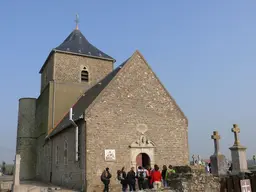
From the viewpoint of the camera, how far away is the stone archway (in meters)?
15.1

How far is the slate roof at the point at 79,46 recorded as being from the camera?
82.3ft

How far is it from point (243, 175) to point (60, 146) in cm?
1263

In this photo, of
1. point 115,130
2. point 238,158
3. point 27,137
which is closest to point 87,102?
point 115,130

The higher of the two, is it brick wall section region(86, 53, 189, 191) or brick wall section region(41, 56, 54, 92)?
brick wall section region(41, 56, 54, 92)

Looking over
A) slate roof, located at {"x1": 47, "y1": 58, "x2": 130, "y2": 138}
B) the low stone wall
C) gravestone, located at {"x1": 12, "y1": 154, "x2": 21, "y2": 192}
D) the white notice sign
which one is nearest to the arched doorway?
the white notice sign

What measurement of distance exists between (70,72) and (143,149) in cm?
1149

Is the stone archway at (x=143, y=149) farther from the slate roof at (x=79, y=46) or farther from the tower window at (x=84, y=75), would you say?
the slate roof at (x=79, y=46)

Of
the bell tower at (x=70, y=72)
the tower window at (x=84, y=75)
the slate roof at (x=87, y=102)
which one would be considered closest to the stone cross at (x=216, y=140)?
the slate roof at (x=87, y=102)

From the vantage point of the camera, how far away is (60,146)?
60.1 feet

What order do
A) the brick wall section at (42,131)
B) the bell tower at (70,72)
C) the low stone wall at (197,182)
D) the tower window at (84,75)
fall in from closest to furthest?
1. the low stone wall at (197,182)
2. the brick wall section at (42,131)
3. the bell tower at (70,72)
4. the tower window at (84,75)

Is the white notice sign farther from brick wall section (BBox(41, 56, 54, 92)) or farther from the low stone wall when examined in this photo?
brick wall section (BBox(41, 56, 54, 92))

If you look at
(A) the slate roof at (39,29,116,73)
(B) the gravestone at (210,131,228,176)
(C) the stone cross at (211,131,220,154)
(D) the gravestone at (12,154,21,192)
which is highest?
(A) the slate roof at (39,29,116,73)

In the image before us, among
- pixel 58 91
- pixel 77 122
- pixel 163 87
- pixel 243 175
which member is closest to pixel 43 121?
pixel 58 91

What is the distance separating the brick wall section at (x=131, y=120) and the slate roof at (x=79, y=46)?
31.3 feet
